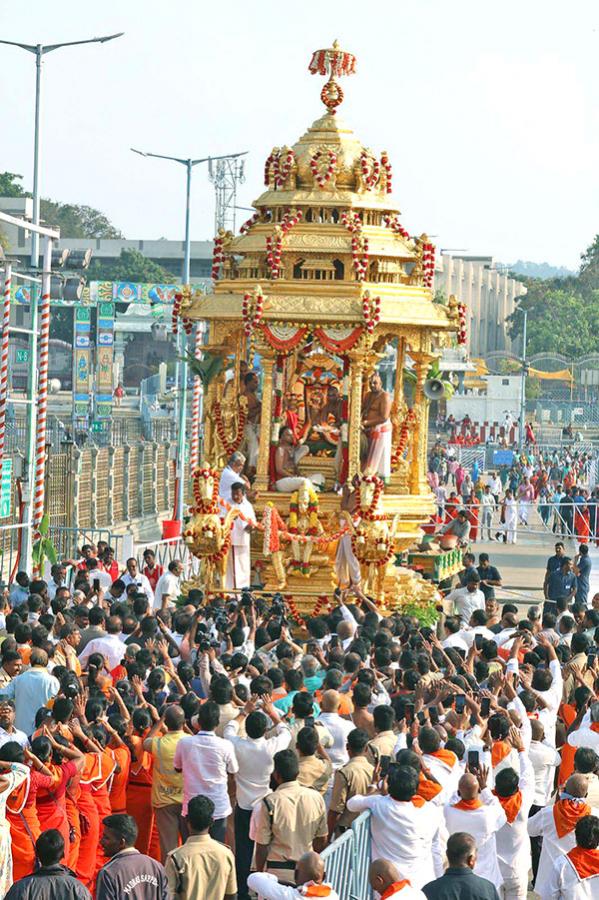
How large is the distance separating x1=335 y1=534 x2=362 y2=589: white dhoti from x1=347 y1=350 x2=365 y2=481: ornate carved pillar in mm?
878

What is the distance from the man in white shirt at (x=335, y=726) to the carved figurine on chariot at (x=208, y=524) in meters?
8.11

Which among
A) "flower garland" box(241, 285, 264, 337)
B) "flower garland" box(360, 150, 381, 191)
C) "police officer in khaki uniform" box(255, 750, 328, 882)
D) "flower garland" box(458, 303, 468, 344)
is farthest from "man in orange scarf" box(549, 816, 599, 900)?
"flower garland" box(360, 150, 381, 191)

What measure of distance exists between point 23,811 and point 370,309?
1100cm

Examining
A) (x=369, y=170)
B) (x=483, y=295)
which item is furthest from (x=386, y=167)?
(x=483, y=295)

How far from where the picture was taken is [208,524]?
1952 centimetres

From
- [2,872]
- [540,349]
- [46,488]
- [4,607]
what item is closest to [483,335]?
[540,349]

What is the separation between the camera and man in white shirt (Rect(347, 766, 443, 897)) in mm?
9617

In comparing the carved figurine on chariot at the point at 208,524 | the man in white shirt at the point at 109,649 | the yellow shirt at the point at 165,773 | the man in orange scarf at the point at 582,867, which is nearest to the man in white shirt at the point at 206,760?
the yellow shirt at the point at 165,773

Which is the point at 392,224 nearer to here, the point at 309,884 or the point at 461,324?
the point at 461,324

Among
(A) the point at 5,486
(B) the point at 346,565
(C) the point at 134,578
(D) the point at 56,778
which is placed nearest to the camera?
(D) the point at 56,778

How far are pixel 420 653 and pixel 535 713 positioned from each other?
1.18 metres

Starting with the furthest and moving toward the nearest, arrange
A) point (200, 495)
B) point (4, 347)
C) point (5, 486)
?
point (4, 347)
point (5, 486)
point (200, 495)

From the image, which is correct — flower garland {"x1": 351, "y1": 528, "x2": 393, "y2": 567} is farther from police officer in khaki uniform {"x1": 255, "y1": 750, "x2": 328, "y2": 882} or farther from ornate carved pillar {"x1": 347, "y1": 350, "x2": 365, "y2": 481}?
police officer in khaki uniform {"x1": 255, "y1": 750, "x2": 328, "y2": 882}

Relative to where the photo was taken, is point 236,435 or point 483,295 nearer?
point 236,435
